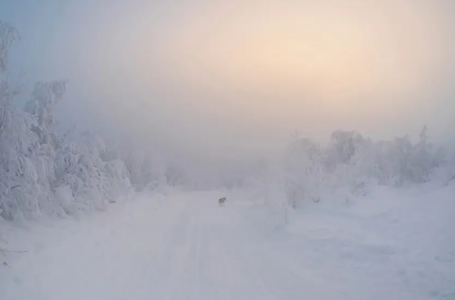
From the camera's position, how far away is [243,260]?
13.8m

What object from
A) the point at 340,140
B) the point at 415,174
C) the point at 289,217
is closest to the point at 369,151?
the point at 415,174

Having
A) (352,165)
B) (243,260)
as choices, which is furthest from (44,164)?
(352,165)

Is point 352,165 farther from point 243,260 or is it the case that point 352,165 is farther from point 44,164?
point 44,164

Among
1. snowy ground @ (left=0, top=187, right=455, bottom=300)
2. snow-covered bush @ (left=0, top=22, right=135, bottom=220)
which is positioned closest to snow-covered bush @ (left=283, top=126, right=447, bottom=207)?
snowy ground @ (left=0, top=187, right=455, bottom=300)

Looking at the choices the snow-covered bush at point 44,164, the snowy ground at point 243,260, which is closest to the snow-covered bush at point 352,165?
the snowy ground at point 243,260

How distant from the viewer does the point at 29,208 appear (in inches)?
468

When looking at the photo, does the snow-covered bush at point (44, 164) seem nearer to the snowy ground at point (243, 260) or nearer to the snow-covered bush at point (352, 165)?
the snowy ground at point (243, 260)

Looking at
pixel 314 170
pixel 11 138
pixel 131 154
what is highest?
pixel 11 138

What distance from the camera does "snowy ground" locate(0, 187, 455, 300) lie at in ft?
31.2

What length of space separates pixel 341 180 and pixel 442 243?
24.3m

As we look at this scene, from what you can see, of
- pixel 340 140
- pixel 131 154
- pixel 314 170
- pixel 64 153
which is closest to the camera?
pixel 64 153

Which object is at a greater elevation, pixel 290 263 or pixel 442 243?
pixel 442 243

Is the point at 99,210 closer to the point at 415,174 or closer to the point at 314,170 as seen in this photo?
the point at 314,170

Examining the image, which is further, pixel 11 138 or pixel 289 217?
pixel 289 217
